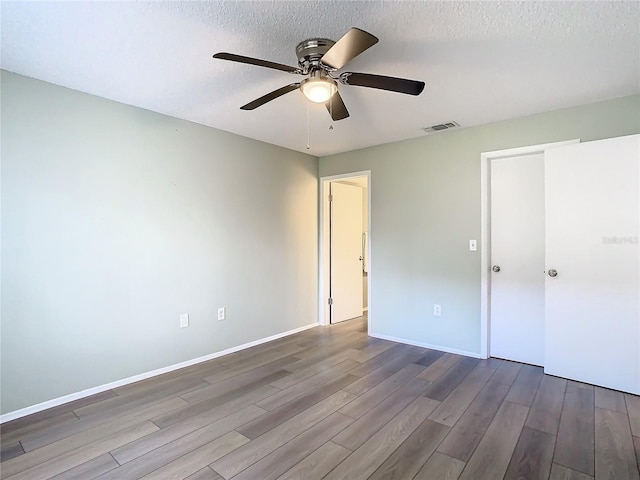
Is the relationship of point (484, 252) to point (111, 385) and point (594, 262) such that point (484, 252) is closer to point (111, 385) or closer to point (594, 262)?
point (594, 262)

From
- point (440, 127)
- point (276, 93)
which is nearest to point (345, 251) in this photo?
point (440, 127)

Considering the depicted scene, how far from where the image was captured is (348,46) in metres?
1.56

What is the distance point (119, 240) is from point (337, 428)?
225 cm

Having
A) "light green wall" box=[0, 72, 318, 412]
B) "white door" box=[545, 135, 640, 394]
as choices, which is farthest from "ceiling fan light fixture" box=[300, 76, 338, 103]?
"white door" box=[545, 135, 640, 394]

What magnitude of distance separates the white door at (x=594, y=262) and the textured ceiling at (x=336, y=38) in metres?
0.56

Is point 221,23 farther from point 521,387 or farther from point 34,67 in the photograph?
point 521,387

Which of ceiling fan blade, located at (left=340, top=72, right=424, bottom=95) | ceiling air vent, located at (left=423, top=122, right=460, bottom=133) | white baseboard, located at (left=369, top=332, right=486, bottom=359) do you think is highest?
ceiling air vent, located at (left=423, top=122, right=460, bottom=133)

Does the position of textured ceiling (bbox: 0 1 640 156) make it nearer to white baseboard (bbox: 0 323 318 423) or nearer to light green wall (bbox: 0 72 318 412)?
light green wall (bbox: 0 72 318 412)

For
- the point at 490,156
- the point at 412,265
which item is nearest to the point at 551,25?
the point at 490,156

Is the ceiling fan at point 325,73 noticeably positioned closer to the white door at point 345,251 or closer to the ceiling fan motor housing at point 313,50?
the ceiling fan motor housing at point 313,50

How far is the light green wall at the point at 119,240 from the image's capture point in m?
2.34

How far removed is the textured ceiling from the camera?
1.69 metres

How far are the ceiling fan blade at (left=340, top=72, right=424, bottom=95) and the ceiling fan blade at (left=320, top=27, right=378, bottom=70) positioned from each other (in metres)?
0.13

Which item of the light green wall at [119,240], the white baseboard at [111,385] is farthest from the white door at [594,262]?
the white baseboard at [111,385]
